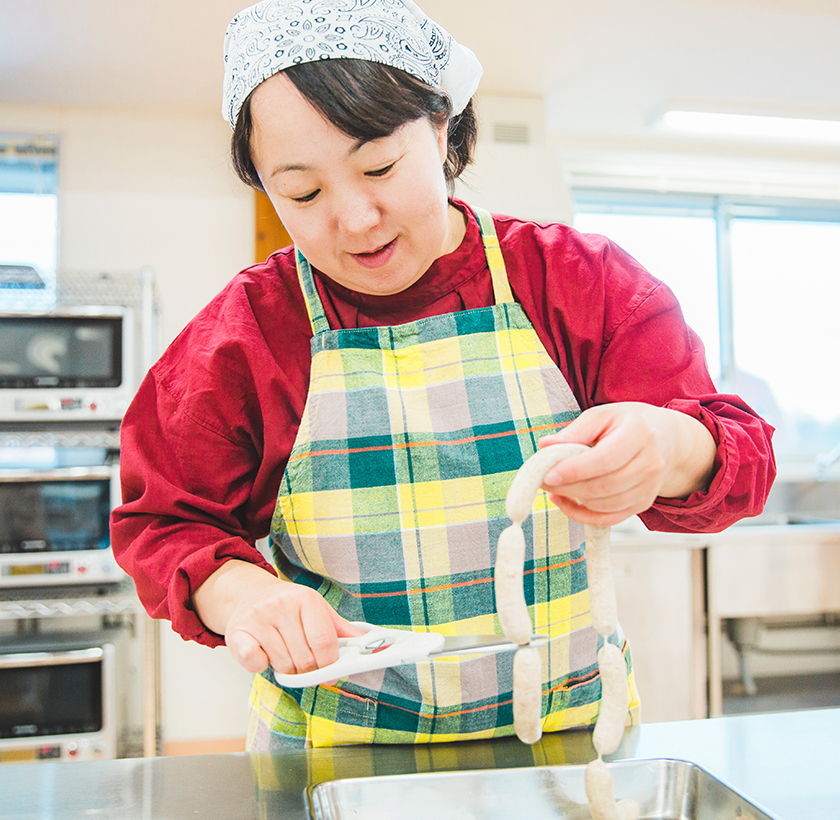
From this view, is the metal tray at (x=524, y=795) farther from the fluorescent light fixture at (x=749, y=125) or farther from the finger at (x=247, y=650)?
the fluorescent light fixture at (x=749, y=125)

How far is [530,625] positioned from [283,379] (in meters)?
A: 0.35

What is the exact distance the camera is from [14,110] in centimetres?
272

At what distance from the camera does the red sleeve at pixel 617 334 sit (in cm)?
66

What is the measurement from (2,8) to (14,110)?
2.47ft

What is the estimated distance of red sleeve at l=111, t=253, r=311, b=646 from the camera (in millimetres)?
684

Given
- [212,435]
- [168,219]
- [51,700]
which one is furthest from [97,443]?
[212,435]

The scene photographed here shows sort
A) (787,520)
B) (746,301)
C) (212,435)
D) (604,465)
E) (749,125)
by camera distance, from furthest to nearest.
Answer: (746,301) → (787,520) → (749,125) → (212,435) → (604,465)

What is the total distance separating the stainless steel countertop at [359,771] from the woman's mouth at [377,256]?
0.45m

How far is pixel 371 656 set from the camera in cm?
53

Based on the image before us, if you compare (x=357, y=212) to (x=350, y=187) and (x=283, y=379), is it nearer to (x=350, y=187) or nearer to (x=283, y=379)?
(x=350, y=187)

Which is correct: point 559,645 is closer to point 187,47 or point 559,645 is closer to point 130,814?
point 130,814

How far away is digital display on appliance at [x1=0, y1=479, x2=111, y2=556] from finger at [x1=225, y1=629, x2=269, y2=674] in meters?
1.76

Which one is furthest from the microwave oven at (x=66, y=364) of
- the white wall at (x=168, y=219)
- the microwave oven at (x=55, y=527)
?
the white wall at (x=168, y=219)

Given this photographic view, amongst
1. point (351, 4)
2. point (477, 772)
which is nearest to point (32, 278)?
point (351, 4)
